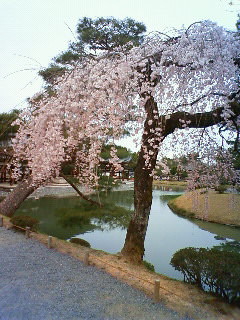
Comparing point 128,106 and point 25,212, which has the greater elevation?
point 128,106

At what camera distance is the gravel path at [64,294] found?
3.14 meters

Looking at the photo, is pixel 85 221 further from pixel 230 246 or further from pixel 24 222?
pixel 230 246

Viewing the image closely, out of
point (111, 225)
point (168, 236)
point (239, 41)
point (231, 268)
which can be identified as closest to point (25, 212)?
point (111, 225)

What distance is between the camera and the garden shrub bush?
359cm

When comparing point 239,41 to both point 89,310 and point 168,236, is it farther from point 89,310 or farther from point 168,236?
point 168,236

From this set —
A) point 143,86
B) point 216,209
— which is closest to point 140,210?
point 143,86

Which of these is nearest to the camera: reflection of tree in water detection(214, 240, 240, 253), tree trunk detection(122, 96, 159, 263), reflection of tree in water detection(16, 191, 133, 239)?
tree trunk detection(122, 96, 159, 263)

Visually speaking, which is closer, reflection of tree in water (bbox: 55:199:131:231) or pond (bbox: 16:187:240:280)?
pond (bbox: 16:187:240:280)

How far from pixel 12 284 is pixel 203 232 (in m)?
7.97

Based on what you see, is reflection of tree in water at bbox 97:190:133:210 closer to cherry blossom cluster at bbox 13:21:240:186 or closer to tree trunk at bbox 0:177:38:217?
tree trunk at bbox 0:177:38:217

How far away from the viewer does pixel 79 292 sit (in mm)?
3699

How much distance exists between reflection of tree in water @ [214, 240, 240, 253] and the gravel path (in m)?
4.93

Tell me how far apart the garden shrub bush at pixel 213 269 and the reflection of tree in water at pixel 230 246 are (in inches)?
165

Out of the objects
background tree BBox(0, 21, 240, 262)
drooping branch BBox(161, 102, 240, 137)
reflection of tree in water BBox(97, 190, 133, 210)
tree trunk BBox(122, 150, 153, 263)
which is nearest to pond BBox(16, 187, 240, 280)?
reflection of tree in water BBox(97, 190, 133, 210)
